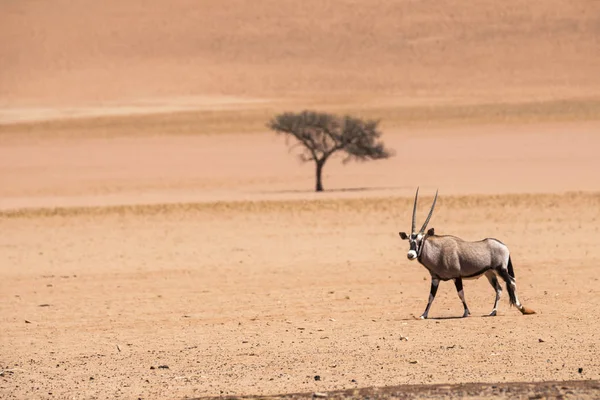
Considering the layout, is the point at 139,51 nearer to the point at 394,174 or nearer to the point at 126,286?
the point at 394,174

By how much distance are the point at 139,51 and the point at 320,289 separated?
7341 cm

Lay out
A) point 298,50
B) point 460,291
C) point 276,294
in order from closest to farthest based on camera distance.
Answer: point 460,291
point 276,294
point 298,50

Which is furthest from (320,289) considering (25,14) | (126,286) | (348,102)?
(25,14)

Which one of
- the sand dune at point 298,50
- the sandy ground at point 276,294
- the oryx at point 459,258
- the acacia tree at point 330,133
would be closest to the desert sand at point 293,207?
the sandy ground at point 276,294

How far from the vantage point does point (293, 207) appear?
88.2ft

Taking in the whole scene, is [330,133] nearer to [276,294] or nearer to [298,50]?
[276,294]

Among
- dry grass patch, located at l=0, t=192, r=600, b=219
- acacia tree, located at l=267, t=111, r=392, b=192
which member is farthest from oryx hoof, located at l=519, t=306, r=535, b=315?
acacia tree, located at l=267, t=111, r=392, b=192

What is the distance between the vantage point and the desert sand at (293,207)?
9531mm

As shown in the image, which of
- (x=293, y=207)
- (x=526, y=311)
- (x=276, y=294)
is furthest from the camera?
(x=293, y=207)

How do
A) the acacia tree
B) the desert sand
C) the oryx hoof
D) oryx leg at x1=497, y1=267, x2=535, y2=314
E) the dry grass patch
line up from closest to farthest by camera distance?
the desert sand < oryx leg at x1=497, y1=267, x2=535, y2=314 < the oryx hoof < the dry grass patch < the acacia tree

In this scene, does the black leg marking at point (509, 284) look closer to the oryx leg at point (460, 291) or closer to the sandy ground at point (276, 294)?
the sandy ground at point (276, 294)

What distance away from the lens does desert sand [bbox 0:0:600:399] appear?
375 inches

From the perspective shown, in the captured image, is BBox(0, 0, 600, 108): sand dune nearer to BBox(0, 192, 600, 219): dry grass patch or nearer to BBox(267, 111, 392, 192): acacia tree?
BBox(267, 111, 392, 192): acacia tree

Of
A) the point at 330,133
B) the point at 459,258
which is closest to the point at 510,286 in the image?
the point at 459,258
